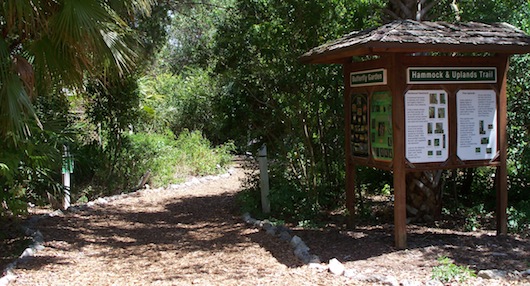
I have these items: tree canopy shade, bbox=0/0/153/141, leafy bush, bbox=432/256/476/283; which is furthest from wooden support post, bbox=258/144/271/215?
leafy bush, bbox=432/256/476/283

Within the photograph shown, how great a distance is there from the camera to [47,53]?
6.68 metres

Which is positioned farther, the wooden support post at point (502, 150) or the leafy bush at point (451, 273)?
the wooden support post at point (502, 150)

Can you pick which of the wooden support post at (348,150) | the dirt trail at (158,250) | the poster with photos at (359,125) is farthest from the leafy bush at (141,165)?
the poster with photos at (359,125)

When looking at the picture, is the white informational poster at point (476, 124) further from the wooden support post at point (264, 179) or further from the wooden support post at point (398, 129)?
the wooden support post at point (264, 179)

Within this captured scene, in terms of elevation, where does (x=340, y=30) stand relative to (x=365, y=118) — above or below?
above

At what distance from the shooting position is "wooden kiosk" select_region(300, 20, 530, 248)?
644cm

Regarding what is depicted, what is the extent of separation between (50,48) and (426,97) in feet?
15.2

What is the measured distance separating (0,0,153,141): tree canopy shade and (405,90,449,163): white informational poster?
360 cm

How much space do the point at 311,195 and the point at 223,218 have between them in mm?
1639

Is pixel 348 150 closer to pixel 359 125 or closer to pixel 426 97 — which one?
pixel 359 125

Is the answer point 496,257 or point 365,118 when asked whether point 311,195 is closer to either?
point 365,118

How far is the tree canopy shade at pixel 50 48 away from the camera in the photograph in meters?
5.59

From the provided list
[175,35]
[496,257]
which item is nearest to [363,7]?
[496,257]

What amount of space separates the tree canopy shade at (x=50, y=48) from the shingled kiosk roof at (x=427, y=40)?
8.65 feet
